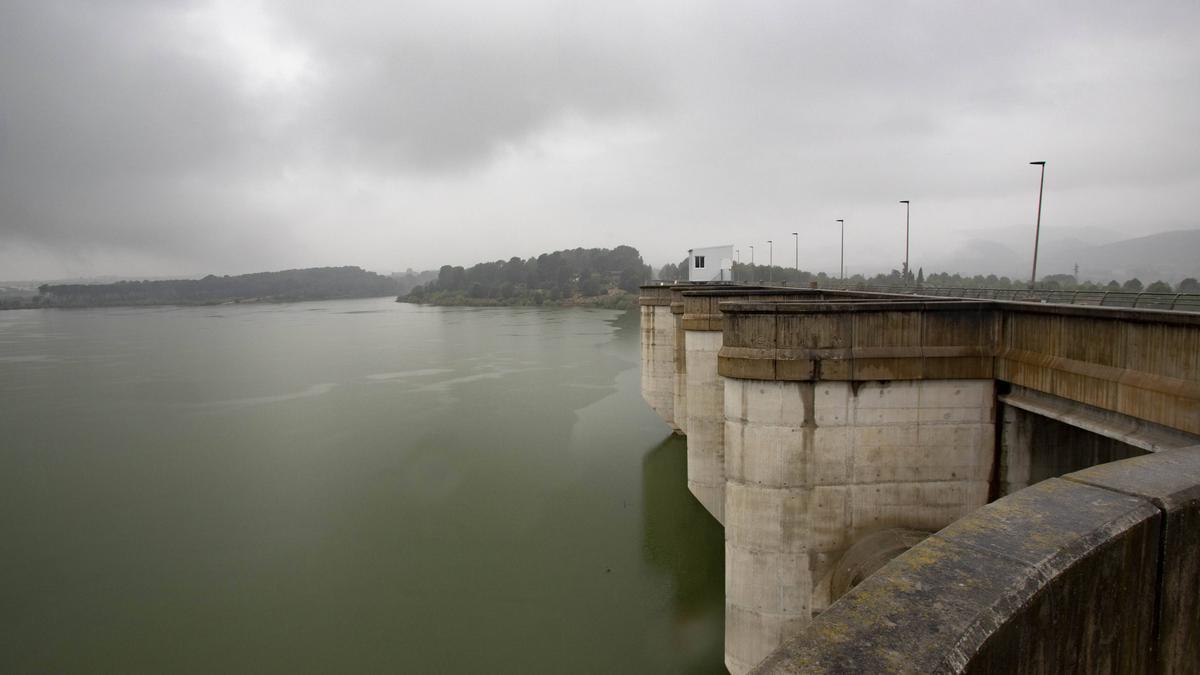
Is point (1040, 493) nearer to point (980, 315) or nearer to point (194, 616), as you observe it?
point (980, 315)

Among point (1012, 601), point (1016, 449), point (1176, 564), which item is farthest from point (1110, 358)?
point (1012, 601)

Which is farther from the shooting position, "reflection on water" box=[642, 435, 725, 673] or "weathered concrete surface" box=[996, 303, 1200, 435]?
"reflection on water" box=[642, 435, 725, 673]

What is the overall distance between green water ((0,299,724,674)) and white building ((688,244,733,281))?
9.39 meters

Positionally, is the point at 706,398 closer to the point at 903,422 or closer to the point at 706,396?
the point at 706,396

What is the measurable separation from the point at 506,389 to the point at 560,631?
25.6m

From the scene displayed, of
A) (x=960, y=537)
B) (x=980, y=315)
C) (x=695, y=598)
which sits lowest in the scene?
(x=695, y=598)

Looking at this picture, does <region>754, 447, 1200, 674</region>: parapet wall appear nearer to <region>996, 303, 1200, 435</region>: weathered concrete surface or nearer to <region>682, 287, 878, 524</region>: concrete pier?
<region>996, 303, 1200, 435</region>: weathered concrete surface

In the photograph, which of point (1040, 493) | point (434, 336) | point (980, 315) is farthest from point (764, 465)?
point (434, 336)

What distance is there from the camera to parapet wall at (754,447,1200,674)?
103 inches

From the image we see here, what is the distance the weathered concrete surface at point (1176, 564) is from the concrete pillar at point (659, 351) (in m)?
22.6

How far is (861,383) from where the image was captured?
946cm

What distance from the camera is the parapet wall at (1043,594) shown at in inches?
103

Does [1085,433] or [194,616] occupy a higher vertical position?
[1085,433]

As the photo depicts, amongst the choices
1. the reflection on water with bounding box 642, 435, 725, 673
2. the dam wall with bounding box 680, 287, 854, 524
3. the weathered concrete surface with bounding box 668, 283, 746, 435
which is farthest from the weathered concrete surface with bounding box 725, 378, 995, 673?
the weathered concrete surface with bounding box 668, 283, 746, 435
